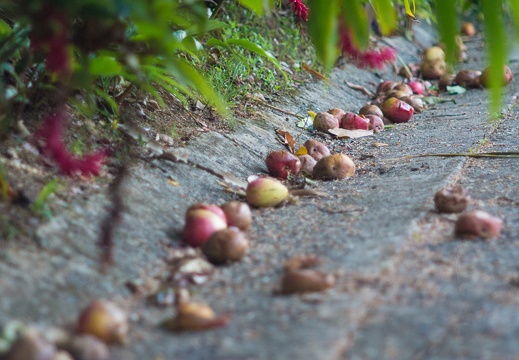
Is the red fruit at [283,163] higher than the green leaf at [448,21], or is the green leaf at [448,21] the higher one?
the green leaf at [448,21]

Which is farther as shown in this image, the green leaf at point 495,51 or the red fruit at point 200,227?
the red fruit at point 200,227

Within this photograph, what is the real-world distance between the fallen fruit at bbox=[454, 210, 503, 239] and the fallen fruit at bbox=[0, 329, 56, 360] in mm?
1080

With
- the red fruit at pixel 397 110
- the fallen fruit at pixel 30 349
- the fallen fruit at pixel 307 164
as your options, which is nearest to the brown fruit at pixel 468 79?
the red fruit at pixel 397 110

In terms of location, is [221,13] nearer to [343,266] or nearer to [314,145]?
[314,145]

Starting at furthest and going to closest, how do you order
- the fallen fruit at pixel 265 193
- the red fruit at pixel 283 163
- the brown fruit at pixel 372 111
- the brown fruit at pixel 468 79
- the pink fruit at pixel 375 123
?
the brown fruit at pixel 468 79
the brown fruit at pixel 372 111
the pink fruit at pixel 375 123
the red fruit at pixel 283 163
the fallen fruit at pixel 265 193

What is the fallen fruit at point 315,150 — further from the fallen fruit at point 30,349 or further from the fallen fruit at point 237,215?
the fallen fruit at point 30,349

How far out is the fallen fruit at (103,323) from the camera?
1303mm

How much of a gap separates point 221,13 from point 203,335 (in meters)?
2.98

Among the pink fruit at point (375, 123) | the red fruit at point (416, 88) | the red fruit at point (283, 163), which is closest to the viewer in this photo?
the red fruit at point (283, 163)

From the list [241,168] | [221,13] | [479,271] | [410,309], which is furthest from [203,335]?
[221,13]

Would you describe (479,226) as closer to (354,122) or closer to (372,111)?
(354,122)

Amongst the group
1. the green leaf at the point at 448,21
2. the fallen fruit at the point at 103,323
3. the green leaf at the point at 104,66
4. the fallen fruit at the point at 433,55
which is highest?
the green leaf at the point at 448,21

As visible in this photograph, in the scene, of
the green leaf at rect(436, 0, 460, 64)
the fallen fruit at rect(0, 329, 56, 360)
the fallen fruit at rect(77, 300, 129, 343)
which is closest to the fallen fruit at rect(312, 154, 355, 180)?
the green leaf at rect(436, 0, 460, 64)

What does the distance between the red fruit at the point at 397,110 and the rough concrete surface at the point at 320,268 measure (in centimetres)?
106
